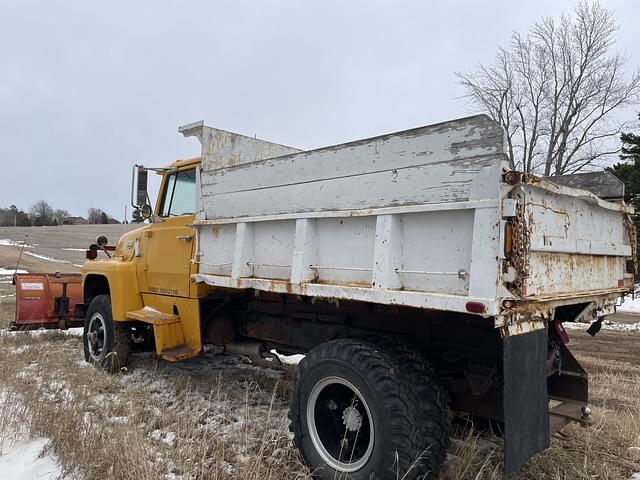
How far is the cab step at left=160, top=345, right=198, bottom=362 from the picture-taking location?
175 inches

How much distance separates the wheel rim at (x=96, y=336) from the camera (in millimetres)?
5711

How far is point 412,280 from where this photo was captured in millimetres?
2754

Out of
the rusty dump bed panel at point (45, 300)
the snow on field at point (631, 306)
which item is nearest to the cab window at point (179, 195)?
the rusty dump bed panel at point (45, 300)

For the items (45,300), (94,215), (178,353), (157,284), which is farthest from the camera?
(94,215)

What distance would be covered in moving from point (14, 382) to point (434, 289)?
14.5ft

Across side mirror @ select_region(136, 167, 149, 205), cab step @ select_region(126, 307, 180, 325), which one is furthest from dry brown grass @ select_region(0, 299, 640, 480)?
side mirror @ select_region(136, 167, 149, 205)

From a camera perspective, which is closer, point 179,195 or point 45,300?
point 179,195

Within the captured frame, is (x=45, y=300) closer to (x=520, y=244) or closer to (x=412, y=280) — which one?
(x=412, y=280)

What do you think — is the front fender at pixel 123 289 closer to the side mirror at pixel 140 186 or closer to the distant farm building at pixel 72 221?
the side mirror at pixel 140 186

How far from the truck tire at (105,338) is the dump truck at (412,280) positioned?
1.18 metres

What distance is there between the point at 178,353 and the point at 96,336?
1.87 meters

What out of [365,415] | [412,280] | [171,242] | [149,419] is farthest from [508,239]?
[171,242]

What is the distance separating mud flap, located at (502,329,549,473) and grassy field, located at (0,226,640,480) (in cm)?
54

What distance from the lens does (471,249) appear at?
2477 mm
